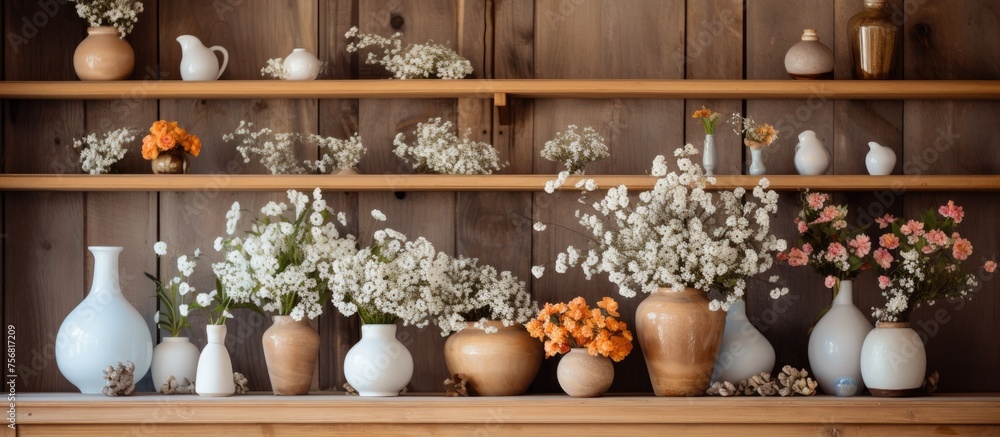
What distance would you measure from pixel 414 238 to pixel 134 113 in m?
0.87

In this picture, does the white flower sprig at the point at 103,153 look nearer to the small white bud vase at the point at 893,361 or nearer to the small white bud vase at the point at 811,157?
the small white bud vase at the point at 811,157

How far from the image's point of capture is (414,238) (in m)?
2.92

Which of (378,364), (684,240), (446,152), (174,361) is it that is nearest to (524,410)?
(378,364)

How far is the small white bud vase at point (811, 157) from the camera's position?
274 cm

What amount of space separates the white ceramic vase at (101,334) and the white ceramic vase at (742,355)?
4.86 feet

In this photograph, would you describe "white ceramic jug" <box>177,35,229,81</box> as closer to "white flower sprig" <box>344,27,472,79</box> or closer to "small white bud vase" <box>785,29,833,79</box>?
"white flower sprig" <box>344,27,472,79</box>

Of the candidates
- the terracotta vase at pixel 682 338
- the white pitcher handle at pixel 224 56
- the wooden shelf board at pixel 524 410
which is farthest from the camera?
the white pitcher handle at pixel 224 56

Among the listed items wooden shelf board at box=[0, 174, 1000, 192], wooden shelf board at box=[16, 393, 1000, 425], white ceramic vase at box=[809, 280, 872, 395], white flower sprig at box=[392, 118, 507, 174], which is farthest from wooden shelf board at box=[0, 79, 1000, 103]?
wooden shelf board at box=[16, 393, 1000, 425]

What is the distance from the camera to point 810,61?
8.95ft

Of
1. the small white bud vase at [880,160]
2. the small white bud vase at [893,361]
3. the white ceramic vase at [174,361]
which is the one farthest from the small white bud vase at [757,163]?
the white ceramic vase at [174,361]

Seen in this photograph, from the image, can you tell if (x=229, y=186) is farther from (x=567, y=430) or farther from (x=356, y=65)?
(x=567, y=430)

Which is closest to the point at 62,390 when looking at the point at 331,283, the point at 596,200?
the point at 331,283

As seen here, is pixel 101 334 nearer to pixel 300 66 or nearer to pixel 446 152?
pixel 300 66

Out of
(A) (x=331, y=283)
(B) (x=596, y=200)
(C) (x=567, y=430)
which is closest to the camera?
(C) (x=567, y=430)
